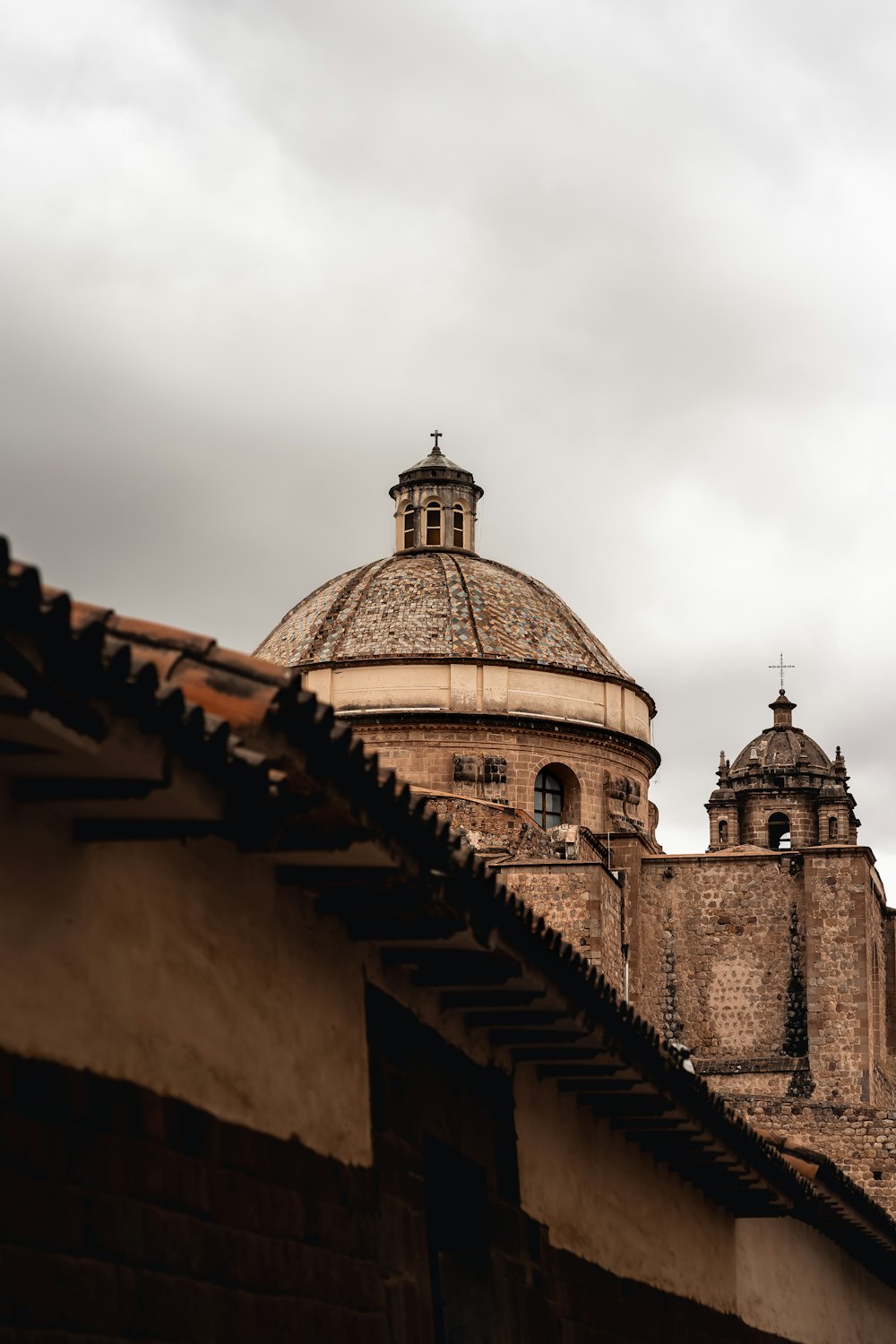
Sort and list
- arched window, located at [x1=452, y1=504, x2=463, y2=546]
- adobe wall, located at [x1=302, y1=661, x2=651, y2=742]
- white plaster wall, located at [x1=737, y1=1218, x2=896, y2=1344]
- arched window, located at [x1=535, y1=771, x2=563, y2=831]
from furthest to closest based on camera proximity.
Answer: arched window, located at [x1=452, y1=504, x2=463, y2=546], arched window, located at [x1=535, y1=771, x2=563, y2=831], adobe wall, located at [x1=302, y1=661, x2=651, y2=742], white plaster wall, located at [x1=737, y1=1218, x2=896, y2=1344]

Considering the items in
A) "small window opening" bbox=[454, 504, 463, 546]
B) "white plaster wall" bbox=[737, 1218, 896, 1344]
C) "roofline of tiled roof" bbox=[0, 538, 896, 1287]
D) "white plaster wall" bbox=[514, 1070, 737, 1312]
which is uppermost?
"small window opening" bbox=[454, 504, 463, 546]

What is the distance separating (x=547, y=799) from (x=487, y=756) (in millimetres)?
1628

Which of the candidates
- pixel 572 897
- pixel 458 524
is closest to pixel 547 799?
pixel 572 897

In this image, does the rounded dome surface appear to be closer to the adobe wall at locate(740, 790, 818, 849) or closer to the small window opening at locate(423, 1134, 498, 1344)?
the adobe wall at locate(740, 790, 818, 849)

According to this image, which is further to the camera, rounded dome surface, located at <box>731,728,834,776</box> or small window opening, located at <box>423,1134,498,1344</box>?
rounded dome surface, located at <box>731,728,834,776</box>

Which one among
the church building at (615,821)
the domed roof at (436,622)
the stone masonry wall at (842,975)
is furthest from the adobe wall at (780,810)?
the stone masonry wall at (842,975)

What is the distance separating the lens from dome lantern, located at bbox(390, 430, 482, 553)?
4706cm

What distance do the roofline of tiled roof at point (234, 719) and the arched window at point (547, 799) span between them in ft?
108

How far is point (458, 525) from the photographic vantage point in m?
47.2

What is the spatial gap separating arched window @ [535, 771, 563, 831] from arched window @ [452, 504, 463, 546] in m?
6.03

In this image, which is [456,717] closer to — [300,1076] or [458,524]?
[458,524]

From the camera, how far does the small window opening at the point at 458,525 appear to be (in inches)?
1852

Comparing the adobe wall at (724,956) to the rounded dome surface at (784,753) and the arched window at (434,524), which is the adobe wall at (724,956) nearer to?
the arched window at (434,524)

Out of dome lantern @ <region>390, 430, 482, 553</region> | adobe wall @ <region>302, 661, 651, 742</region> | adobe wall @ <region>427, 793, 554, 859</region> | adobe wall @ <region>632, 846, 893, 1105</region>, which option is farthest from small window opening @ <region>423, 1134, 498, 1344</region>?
dome lantern @ <region>390, 430, 482, 553</region>
